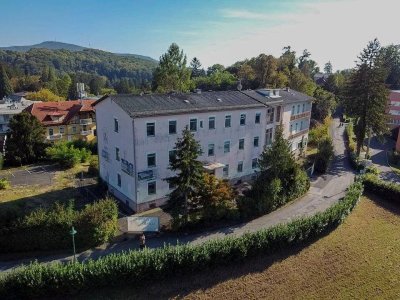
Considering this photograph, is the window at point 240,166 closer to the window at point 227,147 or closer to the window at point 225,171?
the window at point 225,171

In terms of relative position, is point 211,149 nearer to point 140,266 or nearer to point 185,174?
point 185,174

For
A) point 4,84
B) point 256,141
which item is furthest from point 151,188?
point 4,84

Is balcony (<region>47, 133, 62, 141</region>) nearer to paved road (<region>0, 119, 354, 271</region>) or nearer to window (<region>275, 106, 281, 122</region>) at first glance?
window (<region>275, 106, 281, 122</region>)

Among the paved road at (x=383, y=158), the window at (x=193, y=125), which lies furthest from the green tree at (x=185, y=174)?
the paved road at (x=383, y=158)

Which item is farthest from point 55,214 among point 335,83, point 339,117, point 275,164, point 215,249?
point 335,83

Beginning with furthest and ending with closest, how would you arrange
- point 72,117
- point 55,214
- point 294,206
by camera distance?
point 72,117 < point 294,206 < point 55,214

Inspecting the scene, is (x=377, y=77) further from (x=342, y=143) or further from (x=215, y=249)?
(x=215, y=249)

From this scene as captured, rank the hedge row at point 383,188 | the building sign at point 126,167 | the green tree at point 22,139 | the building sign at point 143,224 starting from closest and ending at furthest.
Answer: the building sign at point 143,224 < the building sign at point 126,167 < the hedge row at point 383,188 < the green tree at point 22,139
